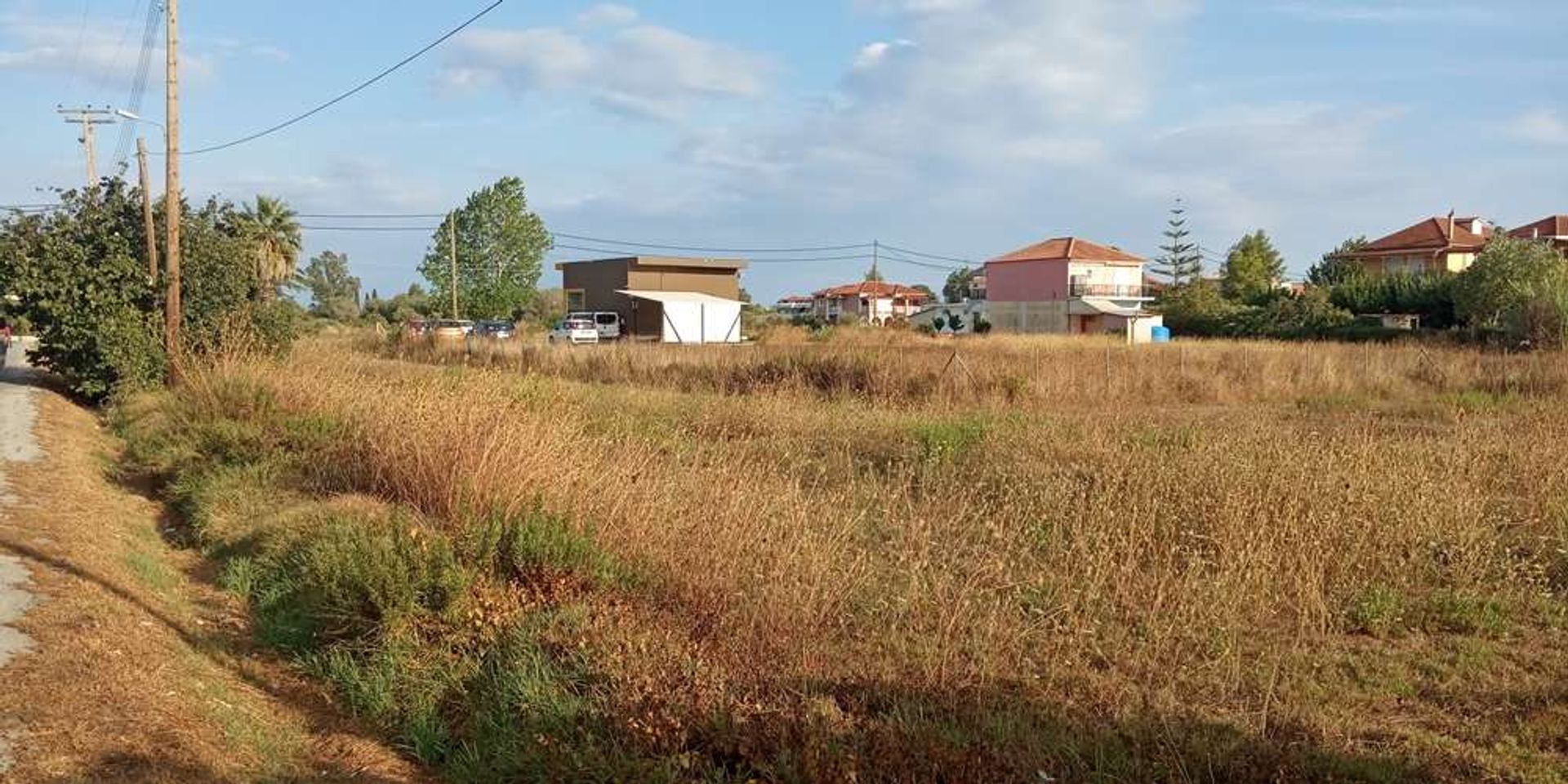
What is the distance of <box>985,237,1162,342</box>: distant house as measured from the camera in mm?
69062

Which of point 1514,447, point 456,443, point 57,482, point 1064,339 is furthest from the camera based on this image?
point 1064,339

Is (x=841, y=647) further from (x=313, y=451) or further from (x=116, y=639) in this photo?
(x=313, y=451)

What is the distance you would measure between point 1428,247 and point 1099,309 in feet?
71.6

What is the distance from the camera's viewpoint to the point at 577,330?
162ft

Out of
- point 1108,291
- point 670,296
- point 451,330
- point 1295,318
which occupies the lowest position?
point 451,330

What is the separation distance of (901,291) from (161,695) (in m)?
111

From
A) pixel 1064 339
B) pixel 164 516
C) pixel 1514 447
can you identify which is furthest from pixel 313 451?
pixel 1064 339

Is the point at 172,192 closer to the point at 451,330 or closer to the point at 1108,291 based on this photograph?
the point at 451,330

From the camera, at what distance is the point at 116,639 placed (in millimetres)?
6543

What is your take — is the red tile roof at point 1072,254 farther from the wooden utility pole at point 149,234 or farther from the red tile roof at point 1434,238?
the wooden utility pole at point 149,234

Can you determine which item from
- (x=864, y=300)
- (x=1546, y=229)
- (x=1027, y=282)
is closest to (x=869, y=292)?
(x=864, y=300)

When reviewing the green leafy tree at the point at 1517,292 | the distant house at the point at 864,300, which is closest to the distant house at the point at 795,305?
A: the distant house at the point at 864,300

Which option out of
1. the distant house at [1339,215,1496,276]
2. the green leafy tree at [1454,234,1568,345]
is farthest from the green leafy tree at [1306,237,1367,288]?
the green leafy tree at [1454,234,1568,345]

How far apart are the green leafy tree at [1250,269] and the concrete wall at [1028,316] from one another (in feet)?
34.0
